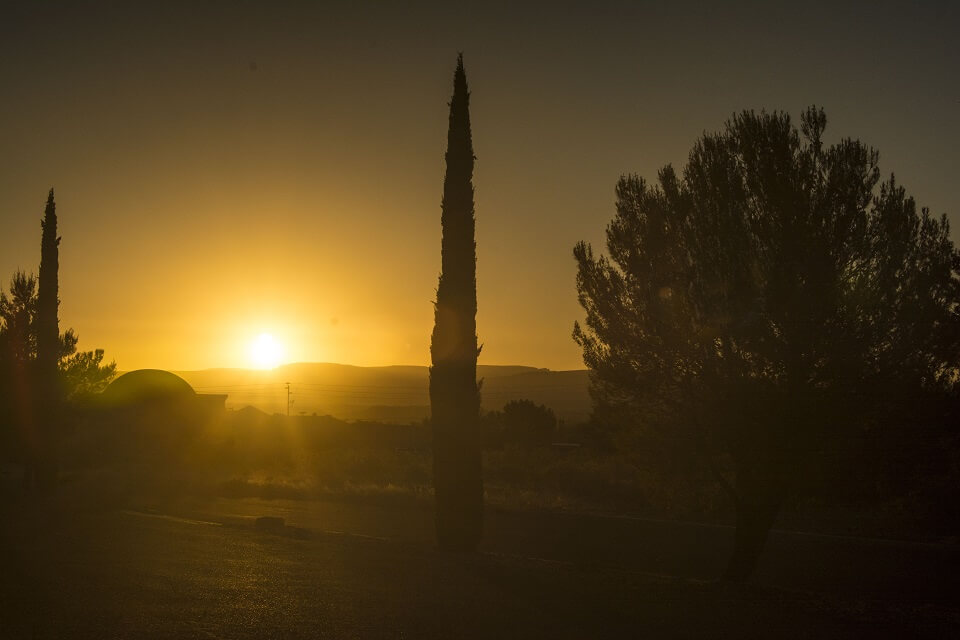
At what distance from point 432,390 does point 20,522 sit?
8.86 meters

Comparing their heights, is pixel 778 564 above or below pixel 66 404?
below

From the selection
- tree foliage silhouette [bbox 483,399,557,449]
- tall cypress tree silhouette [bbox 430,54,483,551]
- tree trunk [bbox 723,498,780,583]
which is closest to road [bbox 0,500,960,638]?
tall cypress tree silhouette [bbox 430,54,483,551]

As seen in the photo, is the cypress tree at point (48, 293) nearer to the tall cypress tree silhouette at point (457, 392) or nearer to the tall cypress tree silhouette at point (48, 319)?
the tall cypress tree silhouette at point (48, 319)

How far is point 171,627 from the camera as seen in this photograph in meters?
8.29

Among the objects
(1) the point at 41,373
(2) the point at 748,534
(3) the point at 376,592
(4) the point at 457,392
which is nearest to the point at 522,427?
(1) the point at 41,373

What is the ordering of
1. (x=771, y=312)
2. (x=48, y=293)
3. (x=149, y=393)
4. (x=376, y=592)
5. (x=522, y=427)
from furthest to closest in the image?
(x=522, y=427) < (x=149, y=393) < (x=48, y=293) < (x=771, y=312) < (x=376, y=592)

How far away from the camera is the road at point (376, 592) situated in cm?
852

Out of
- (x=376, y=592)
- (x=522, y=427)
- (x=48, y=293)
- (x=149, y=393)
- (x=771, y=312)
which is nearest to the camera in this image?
(x=376, y=592)

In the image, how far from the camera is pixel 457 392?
16.1 meters

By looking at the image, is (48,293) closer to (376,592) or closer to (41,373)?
(41,373)

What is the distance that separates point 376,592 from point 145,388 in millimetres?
43797

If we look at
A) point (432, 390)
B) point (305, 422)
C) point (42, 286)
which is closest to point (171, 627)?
point (432, 390)

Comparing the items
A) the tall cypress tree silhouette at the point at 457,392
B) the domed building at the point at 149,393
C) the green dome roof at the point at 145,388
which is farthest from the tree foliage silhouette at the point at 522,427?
the tall cypress tree silhouette at the point at 457,392

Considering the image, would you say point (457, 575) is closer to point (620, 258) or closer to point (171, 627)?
point (171, 627)
